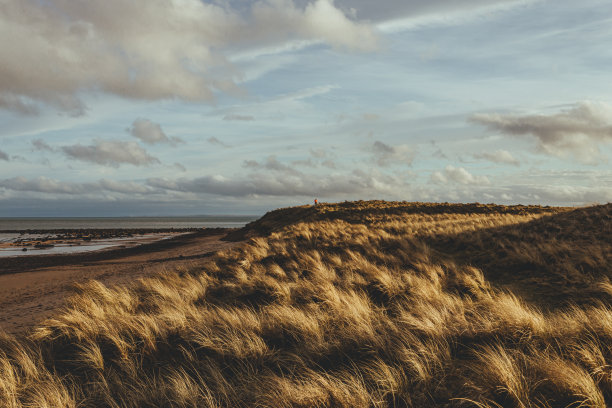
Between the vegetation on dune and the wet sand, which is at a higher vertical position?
the vegetation on dune

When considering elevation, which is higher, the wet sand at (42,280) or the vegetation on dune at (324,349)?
the vegetation on dune at (324,349)

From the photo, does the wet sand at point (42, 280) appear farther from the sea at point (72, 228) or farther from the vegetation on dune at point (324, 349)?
the sea at point (72, 228)

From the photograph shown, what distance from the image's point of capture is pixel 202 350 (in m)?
4.57

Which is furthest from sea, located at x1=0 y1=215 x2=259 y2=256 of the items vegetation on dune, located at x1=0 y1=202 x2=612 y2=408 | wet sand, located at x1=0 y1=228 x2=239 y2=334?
vegetation on dune, located at x1=0 y1=202 x2=612 y2=408

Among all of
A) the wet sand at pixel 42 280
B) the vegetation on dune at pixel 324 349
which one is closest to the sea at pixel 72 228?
the wet sand at pixel 42 280

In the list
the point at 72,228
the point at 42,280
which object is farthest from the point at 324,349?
the point at 72,228

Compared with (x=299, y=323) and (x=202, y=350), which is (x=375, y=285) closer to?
(x=299, y=323)

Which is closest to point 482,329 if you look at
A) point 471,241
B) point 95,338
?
point 95,338

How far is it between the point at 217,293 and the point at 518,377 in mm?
6213

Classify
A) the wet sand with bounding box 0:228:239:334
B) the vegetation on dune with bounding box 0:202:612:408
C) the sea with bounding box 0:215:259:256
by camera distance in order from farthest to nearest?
1. the sea with bounding box 0:215:259:256
2. the wet sand with bounding box 0:228:239:334
3. the vegetation on dune with bounding box 0:202:612:408

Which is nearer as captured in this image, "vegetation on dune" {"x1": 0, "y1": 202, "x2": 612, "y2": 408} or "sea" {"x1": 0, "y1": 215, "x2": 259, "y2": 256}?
"vegetation on dune" {"x1": 0, "y1": 202, "x2": 612, "y2": 408}

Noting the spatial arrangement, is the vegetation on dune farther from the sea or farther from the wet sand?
the sea

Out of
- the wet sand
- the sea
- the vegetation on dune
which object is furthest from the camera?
the sea

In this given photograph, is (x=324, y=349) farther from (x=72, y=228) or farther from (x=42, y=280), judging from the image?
(x=72, y=228)
